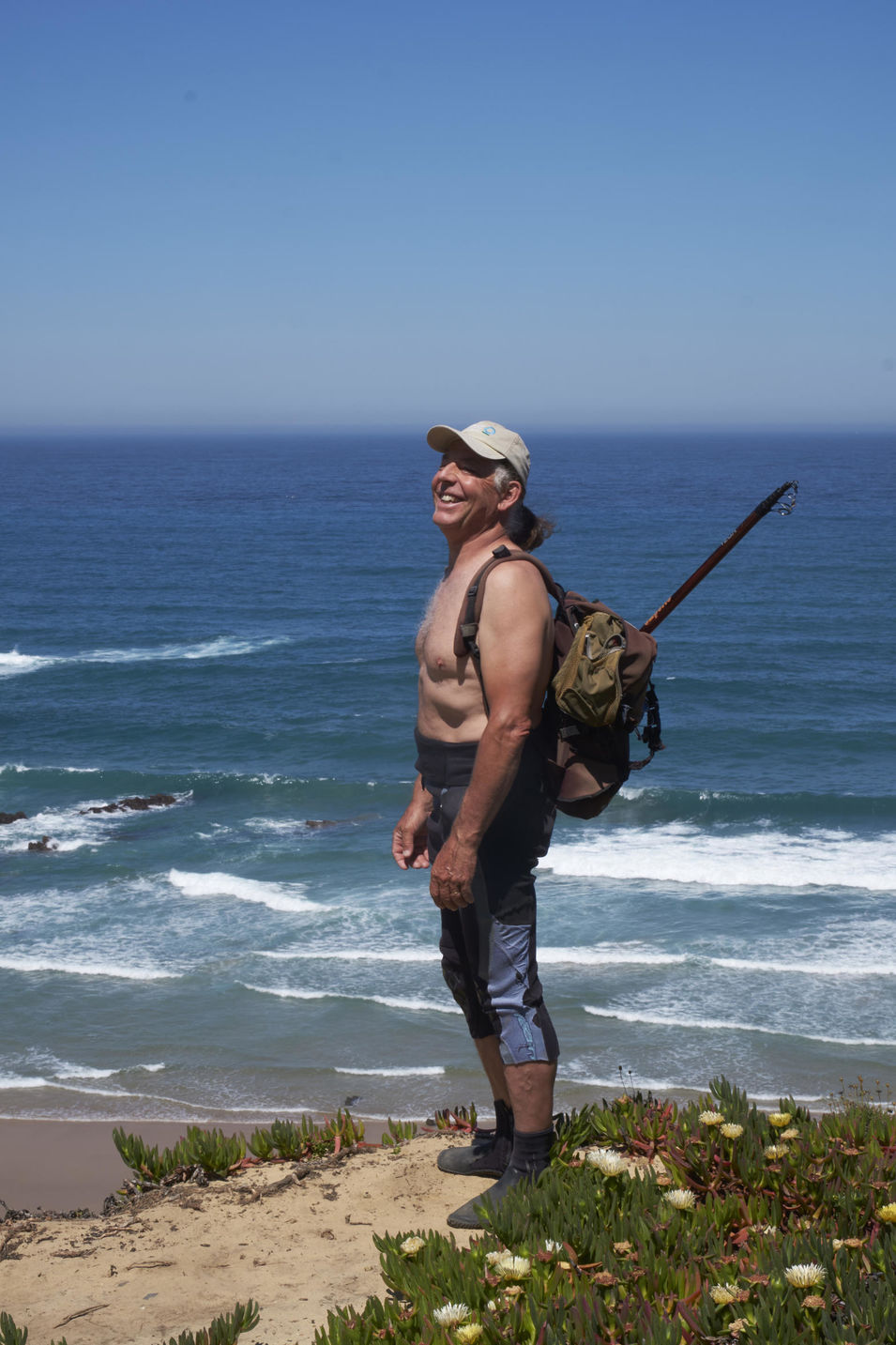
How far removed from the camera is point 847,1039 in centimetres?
1162

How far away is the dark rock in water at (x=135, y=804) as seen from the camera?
21625 mm

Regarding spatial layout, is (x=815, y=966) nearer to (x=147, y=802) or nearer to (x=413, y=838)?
(x=413, y=838)

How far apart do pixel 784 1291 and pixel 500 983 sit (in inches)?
51.8

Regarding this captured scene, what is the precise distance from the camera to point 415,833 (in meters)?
4.48

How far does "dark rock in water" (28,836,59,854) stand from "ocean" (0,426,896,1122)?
0.25 m

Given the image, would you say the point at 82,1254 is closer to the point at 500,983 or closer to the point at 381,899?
the point at 500,983

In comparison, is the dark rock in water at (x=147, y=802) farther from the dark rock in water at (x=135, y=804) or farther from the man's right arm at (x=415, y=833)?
the man's right arm at (x=415, y=833)

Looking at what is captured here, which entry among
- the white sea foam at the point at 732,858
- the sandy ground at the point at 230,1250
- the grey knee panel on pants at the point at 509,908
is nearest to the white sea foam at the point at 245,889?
the white sea foam at the point at 732,858

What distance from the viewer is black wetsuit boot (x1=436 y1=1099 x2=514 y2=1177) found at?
441 cm

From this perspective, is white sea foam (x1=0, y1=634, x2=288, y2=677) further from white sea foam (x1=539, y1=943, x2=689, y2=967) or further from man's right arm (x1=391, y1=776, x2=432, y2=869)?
man's right arm (x1=391, y1=776, x2=432, y2=869)

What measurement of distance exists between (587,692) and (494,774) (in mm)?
386

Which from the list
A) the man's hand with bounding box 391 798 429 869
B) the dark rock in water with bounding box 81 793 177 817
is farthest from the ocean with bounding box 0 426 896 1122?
the man's hand with bounding box 391 798 429 869

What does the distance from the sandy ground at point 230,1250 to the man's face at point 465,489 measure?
234 centimetres

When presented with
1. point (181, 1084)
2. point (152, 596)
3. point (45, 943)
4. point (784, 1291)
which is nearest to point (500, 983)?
point (784, 1291)
